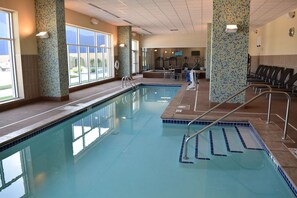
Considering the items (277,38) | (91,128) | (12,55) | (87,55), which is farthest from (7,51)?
(277,38)

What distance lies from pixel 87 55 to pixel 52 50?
3.95 meters

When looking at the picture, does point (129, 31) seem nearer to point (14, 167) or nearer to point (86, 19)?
point (86, 19)

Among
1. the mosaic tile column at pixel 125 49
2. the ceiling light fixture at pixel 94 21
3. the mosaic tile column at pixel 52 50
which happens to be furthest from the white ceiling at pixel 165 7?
the mosaic tile column at pixel 125 49

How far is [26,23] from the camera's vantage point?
6840mm

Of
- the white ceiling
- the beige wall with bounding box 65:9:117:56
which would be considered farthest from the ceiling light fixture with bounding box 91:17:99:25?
the white ceiling

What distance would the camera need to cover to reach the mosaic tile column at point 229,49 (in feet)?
19.4

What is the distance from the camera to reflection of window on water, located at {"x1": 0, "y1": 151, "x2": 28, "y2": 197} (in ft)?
9.75

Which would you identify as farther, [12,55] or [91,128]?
[12,55]

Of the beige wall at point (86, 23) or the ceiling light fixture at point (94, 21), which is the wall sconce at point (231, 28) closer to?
the beige wall at point (86, 23)

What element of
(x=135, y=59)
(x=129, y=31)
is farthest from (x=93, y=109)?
(x=135, y=59)

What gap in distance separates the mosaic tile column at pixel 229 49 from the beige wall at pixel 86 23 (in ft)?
→ 17.3

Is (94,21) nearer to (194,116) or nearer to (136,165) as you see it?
(194,116)

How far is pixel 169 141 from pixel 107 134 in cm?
123

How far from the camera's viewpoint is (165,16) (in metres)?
10.4
